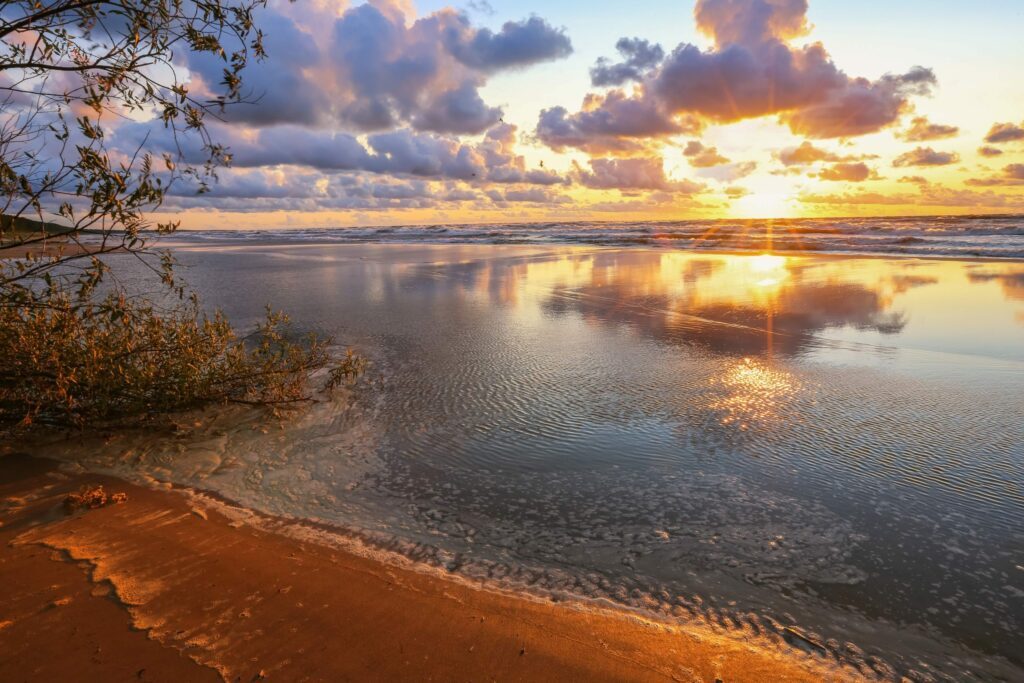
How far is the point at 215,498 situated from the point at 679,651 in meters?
4.29

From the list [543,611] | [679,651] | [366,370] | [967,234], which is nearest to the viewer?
[679,651]

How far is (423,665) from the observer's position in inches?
126

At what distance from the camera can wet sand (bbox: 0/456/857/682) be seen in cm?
317

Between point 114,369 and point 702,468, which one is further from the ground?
point 114,369

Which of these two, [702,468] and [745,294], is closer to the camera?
[702,468]

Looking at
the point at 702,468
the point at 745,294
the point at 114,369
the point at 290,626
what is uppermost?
the point at 114,369

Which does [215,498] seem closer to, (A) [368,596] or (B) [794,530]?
(A) [368,596]

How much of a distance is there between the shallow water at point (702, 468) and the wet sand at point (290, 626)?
343 mm

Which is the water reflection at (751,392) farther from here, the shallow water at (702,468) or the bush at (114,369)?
the bush at (114,369)

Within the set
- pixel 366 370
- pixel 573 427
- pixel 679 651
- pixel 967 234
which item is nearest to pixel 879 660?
pixel 679 651

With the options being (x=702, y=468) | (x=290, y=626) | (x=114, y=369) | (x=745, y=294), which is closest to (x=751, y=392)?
(x=702, y=468)

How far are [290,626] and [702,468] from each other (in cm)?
421

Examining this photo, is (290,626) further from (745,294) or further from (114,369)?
(745,294)

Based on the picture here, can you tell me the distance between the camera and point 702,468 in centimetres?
594
